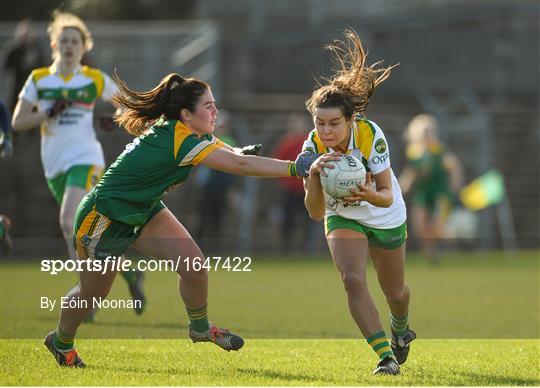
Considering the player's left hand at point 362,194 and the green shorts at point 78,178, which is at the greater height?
the player's left hand at point 362,194

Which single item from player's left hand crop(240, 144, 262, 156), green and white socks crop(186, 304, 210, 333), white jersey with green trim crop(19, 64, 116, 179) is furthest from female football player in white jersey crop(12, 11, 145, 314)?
player's left hand crop(240, 144, 262, 156)

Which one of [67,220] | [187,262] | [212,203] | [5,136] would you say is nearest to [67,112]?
[5,136]

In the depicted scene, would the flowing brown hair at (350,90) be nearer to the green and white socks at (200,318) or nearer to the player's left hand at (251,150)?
the player's left hand at (251,150)

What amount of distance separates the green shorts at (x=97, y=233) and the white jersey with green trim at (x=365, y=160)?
122 centimetres

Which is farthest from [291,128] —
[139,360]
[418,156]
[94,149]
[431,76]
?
[139,360]

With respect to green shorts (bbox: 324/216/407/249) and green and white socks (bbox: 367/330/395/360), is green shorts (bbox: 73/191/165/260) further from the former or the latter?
green and white socks (bbox: 367/330/395/360)

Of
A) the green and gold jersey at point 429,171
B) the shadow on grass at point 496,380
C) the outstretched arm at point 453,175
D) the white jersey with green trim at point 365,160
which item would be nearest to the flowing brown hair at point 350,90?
the white jersey with green trim at point 365,160

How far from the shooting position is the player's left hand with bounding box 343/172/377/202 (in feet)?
21.6

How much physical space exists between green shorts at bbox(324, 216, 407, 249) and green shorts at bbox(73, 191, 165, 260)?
4.00 feet

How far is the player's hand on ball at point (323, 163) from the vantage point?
21.4 ft

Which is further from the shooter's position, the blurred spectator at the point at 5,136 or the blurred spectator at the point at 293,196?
the blurred spectator at the point at 293,196

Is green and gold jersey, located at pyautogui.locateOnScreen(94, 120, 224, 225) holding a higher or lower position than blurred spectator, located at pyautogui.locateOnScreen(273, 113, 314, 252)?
higher

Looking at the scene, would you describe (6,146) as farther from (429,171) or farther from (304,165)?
(429,171)

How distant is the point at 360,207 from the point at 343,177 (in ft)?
2.17
